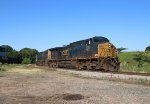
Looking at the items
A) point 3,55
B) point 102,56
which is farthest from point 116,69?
point 3,55

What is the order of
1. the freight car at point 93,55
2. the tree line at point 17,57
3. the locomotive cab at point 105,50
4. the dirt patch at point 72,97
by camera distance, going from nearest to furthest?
the dirt patch at point 72,97, the freight car at point 93,55, the locomotive cab at point 105,50, the tree line at point 17,57

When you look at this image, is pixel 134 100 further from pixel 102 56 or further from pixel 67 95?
pixel 102 56

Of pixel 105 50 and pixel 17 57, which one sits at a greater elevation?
pixel 17 57

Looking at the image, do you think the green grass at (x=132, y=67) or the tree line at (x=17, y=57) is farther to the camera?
the tree line at (x=17, y=57)

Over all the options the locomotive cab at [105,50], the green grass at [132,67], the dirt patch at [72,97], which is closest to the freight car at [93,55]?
the locomotive cab at [105,50]

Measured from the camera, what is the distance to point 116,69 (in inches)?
1169

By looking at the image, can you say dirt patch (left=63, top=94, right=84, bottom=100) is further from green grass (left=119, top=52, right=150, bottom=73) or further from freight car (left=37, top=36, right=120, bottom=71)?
green grass (left=119, top=52, right=150, bottom=73)

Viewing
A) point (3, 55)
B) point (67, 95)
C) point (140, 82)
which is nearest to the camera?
point (67, 95)

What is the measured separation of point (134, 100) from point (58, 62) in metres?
32.8

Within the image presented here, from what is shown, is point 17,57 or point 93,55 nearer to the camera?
point 93,55

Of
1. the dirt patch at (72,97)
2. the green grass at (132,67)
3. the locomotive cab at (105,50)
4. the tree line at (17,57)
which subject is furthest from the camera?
the tree line at (17,57)

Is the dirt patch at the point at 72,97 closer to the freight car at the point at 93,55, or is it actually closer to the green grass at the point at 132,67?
the freight car at the point at 93,55

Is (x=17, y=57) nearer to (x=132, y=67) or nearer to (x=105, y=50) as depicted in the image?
Answer: (x=132, y=67)

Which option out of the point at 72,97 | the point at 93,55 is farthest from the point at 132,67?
the point at 72,97
